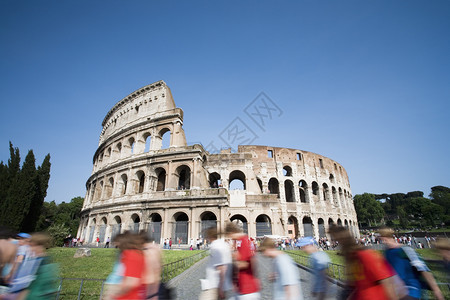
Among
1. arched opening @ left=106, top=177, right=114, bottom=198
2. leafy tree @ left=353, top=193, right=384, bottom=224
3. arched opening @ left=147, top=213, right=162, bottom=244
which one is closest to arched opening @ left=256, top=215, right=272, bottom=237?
arched opening @ left=147, top=213, right=162, bottom=244

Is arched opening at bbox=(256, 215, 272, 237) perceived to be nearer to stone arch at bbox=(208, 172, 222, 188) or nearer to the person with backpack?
stone arch at bbox=(208, 172, 222, 188)

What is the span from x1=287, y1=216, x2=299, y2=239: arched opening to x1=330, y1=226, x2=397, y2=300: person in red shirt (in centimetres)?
2486

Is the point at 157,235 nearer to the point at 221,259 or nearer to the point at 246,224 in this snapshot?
the point at 246,224

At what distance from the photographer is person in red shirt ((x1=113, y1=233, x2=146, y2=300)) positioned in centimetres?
230

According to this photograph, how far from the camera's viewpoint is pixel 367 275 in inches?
92.2

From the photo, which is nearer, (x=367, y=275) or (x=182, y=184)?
(x=367, y=275)

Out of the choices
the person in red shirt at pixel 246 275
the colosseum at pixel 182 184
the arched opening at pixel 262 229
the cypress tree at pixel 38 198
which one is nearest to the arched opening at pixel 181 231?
the colosseum at pixel 182 184

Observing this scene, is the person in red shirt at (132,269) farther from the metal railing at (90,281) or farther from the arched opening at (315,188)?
the arched opening at (315,188)

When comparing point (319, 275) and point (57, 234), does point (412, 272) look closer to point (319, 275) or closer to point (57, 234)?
point (319, 275)

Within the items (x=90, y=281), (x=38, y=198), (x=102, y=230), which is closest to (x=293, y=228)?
(x=102, y=230)

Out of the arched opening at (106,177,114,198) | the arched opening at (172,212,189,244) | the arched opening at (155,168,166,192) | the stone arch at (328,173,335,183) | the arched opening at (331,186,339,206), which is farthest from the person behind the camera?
the stone arch at (328,173,335,183)

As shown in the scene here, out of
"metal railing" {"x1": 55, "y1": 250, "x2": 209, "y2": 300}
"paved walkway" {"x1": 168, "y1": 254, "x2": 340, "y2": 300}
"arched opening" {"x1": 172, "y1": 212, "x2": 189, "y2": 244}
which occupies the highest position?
"arched opening" {"x1": 172, "y1": 212, "x2": 189, "y2": 244}

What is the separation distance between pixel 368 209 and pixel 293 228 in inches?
1894

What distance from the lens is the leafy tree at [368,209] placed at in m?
59.3
